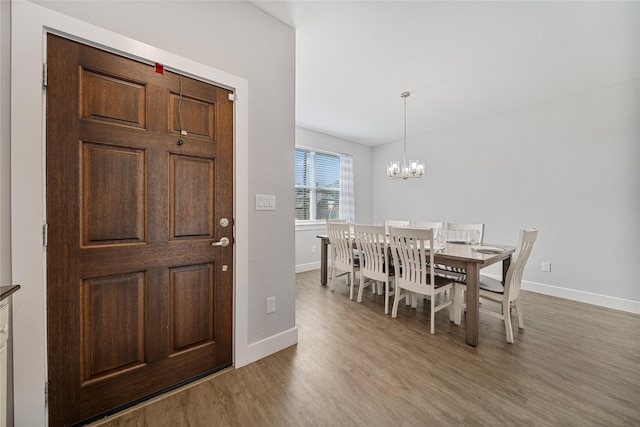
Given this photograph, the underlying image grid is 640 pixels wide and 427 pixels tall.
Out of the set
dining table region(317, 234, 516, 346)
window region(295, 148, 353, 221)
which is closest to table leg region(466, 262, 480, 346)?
dining table region(317, 234, 516, 346)

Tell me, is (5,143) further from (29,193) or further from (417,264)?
(417,264)

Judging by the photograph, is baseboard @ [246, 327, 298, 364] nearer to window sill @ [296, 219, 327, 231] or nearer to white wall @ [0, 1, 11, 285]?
white wall @ [0, 1, 11, 285]

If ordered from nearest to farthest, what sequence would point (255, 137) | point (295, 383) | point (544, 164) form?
point (295, 383) → point (255, 137) → point (544, 164)

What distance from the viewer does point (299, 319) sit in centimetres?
259

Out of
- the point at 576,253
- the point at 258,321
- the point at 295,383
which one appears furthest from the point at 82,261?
the point at 576,253

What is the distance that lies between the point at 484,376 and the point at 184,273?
2.13 metres

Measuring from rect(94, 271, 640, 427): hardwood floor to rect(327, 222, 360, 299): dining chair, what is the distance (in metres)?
0.88

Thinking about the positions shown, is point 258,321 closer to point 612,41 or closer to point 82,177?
point 82,177

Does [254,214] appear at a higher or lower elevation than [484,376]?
higher

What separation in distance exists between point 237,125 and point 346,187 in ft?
12.2

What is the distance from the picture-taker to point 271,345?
194 cm

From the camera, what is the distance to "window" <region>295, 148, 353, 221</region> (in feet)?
15.6

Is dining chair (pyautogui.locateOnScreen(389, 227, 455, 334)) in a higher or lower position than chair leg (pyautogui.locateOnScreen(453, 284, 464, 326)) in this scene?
higher

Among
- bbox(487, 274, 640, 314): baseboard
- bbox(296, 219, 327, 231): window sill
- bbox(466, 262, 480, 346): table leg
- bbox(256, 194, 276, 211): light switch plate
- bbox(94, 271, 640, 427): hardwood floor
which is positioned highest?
bbox(256, 194, 276, 211): light switch plate
